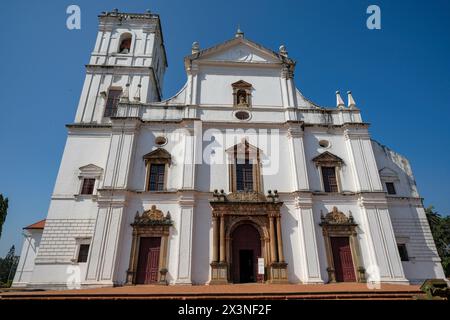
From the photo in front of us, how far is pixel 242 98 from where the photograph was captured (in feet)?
61.9

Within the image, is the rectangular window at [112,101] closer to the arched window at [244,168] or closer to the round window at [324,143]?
the arched window at [244,168]

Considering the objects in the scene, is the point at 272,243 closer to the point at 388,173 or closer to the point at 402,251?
the point at 402,251

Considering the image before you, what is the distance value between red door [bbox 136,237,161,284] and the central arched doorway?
411 cm

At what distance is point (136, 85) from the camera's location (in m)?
20.6

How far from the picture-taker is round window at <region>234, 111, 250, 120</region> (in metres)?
18.2

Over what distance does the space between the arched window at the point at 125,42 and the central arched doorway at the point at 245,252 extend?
716 inches

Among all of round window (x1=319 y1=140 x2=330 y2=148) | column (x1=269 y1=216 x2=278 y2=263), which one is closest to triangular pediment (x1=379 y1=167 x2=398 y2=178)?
round window (x1=319 y1=140 x2=330 y2=148)

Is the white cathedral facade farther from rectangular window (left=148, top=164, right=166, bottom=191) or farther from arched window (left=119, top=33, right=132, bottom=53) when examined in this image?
arched window (left=119, top=33, right=132, bottom=53)

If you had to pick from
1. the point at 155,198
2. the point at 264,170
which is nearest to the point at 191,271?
the point at 155,198

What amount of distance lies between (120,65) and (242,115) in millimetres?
10976
